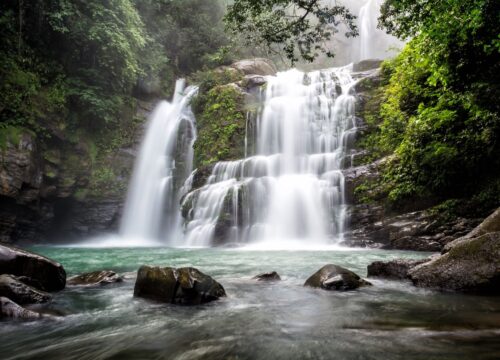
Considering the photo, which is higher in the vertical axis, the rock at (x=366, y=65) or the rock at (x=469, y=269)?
the rock at (x=366, y=65)

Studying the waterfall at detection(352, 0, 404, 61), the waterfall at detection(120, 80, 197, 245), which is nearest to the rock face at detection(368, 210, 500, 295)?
the waterfall at detection(120, 80, 197, 245)

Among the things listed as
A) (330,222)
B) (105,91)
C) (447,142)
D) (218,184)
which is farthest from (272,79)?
(447,142)

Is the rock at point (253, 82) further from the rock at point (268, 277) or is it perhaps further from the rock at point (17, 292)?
the rock at point (17, 292)

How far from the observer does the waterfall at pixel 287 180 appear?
1370 cm

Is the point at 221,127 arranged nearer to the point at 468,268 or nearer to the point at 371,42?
the point at 468,268

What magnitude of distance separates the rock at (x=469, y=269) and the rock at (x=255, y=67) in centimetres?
2224

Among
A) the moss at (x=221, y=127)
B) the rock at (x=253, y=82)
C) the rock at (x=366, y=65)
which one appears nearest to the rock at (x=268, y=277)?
the moss at (x=221, y=127)

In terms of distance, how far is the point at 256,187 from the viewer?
15.1 meters

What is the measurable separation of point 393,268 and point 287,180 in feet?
30.6

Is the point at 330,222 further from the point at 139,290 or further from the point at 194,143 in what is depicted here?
the point at 194,143

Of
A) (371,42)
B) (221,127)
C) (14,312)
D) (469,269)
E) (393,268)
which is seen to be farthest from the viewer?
(371,42)

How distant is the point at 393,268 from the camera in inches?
235

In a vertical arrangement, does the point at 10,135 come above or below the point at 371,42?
below

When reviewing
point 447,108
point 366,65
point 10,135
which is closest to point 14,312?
point 447,108
